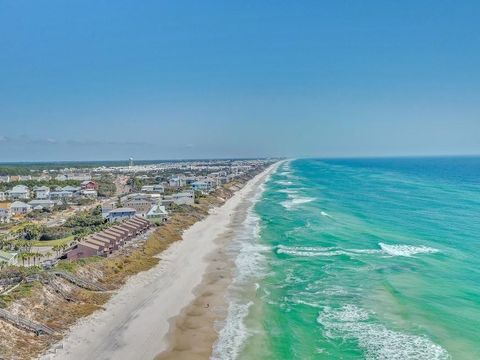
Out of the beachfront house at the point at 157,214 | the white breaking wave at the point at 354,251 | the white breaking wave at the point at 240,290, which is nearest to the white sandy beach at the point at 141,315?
the white breaking wave at the point at 240,290

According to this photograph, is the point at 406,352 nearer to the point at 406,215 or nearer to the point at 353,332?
the point at 353,332

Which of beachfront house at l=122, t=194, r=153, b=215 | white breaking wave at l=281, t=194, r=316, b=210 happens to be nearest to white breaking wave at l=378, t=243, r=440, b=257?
white breaking wave at l=281, t=194, r=316, b=210

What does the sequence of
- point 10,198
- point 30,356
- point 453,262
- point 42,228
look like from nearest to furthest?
1. point 30,356
2. point 453,262
3. point 42,228
4. point 10,198

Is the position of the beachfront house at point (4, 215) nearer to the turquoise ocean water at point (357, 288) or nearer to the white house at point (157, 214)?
the white house at point (157, 214)

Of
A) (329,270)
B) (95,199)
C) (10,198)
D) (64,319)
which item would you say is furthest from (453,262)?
(10,198)

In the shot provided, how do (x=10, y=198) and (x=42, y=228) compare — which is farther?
(x=10, y=198)

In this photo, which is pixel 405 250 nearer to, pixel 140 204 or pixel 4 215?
pixel 140 204

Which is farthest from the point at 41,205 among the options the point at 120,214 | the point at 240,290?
the point at 240,290
